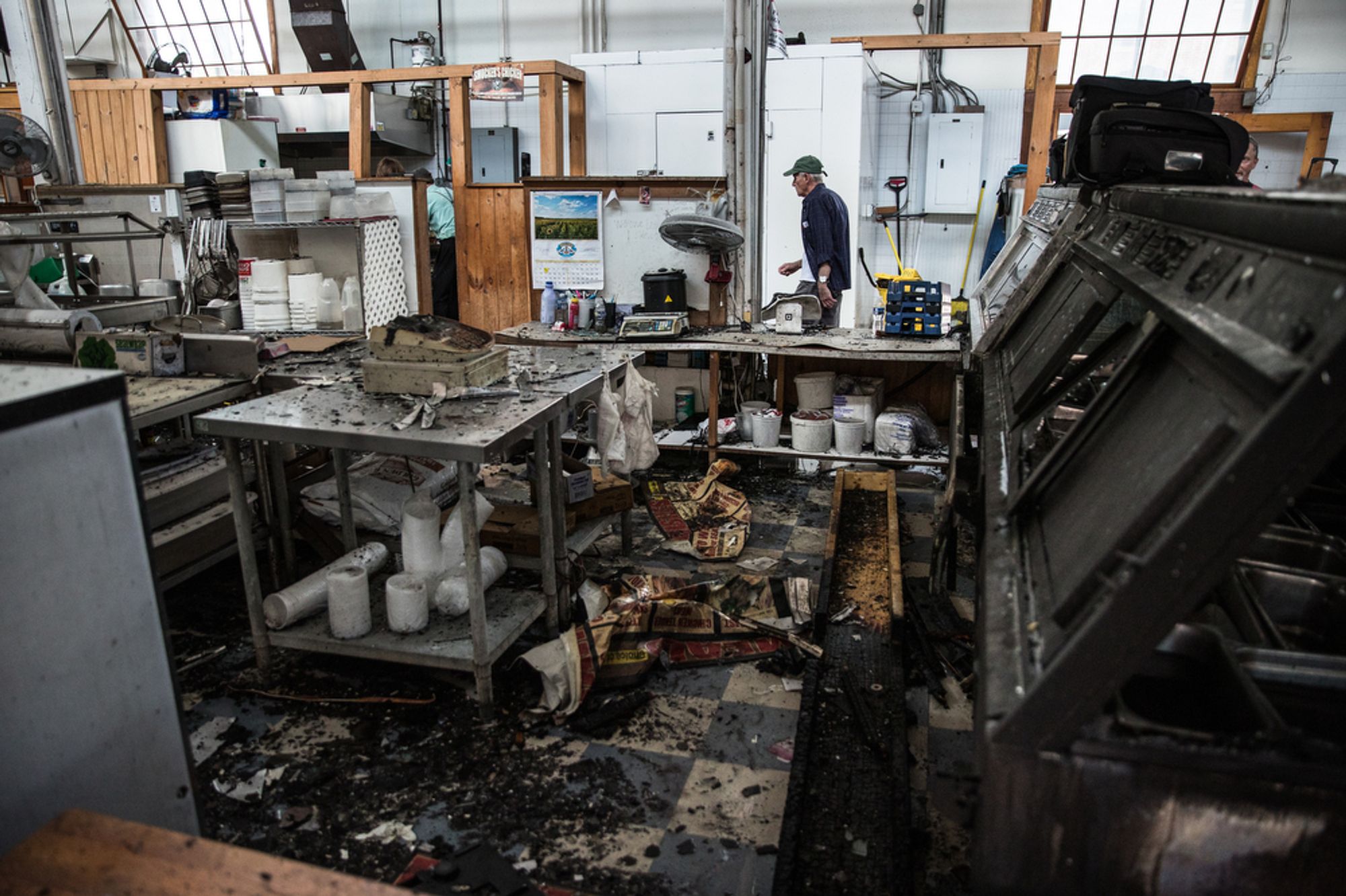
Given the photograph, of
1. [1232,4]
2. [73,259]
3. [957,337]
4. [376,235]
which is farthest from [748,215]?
[1232,4]

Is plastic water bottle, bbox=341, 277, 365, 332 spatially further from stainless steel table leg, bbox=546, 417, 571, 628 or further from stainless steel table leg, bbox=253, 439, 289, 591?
stainless steel table leg, bbox=546, 417, 571, 628

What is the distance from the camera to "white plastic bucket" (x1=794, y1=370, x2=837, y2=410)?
4.87m

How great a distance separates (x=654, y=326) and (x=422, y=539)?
2185mm

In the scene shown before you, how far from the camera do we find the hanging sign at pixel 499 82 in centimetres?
657

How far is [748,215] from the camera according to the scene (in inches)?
206

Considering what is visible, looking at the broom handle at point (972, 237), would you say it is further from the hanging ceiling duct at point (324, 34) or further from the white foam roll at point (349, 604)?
the white foam roll at point (349, 604)

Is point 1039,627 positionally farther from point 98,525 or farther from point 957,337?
point 957,337

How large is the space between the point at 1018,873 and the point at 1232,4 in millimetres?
9515

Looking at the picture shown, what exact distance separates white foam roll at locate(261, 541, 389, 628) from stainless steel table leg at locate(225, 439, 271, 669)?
0.12ft

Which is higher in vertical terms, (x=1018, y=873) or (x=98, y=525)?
(x=98, y=525)

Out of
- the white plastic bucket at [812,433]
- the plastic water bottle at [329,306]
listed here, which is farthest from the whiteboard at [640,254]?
the plastic water bottle at [329,306]

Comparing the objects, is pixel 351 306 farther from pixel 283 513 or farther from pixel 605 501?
pixel 605 501

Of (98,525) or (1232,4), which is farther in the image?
(1232,4)

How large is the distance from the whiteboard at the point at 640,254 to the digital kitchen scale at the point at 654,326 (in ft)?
1.18
